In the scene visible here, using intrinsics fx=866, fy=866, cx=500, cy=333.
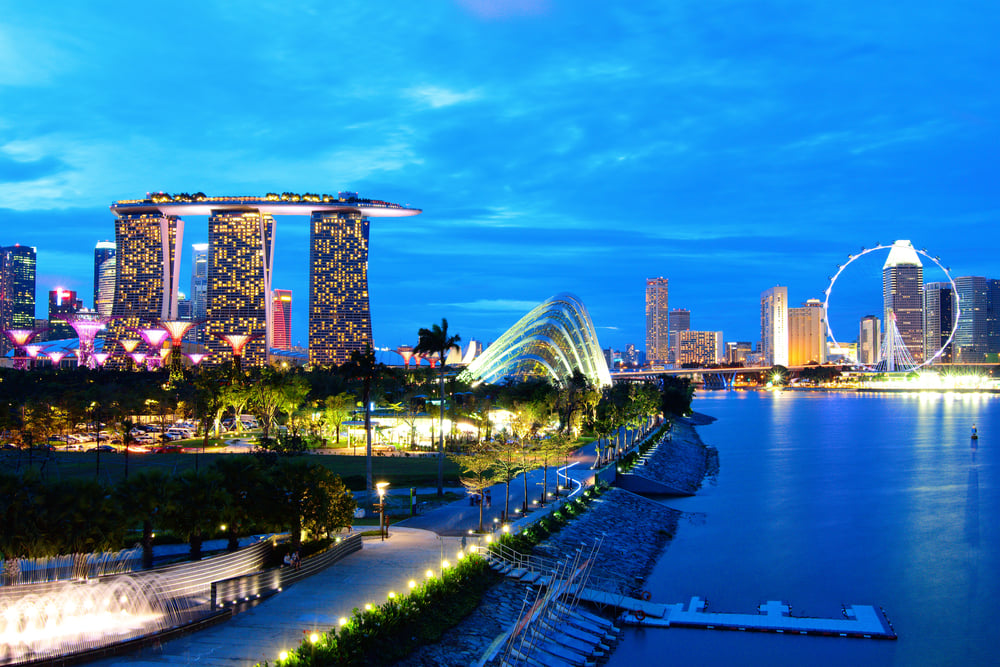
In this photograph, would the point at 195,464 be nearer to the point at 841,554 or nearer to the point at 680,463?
the point at 841,554

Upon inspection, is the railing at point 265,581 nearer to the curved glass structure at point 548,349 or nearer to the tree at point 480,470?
the tree at point 480,470

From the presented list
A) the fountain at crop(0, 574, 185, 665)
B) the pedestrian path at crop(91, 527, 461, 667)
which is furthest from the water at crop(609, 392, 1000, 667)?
the fountain at crop(0, 574, 185, 665)

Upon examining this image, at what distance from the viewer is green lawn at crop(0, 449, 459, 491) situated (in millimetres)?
42094

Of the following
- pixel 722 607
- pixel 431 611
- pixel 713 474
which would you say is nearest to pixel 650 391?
pixel 713 474

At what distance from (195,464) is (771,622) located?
28413 mm

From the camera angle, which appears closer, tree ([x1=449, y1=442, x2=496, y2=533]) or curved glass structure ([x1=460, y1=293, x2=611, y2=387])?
tree ([x1=449, y1=442, x2=496, y2=533])

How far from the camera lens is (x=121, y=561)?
2098 centimetres

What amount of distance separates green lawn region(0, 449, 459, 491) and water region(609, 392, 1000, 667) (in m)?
13.8

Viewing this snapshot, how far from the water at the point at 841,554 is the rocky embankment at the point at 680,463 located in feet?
4.84

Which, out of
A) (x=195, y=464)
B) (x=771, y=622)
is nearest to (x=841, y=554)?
(x=771, y=622)

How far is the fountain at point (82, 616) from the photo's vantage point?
1641 centimetres

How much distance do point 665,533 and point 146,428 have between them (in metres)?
48.5

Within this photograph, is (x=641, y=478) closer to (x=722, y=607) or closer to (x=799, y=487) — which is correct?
(x=799, y=487)

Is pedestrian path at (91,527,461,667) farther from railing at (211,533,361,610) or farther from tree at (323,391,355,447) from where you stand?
tree at (323,391,355,447)
